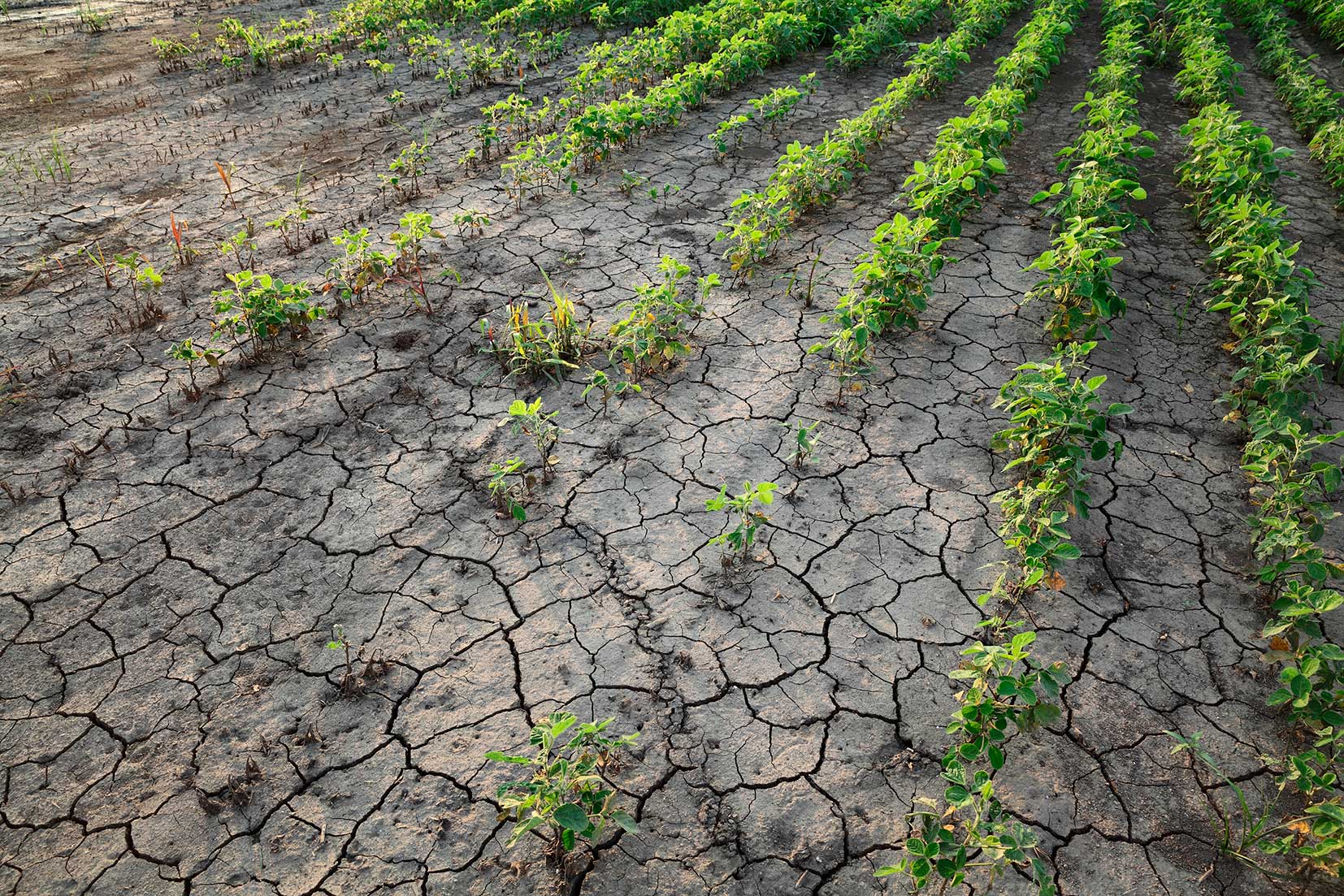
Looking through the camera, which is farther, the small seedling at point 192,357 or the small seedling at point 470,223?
the small seedling at point 470,223

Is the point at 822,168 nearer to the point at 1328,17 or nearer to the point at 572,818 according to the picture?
the point at 572,818

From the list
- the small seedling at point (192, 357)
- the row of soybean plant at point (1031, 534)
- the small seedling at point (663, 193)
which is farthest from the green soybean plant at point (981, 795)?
the small seedling at point (663, 193)

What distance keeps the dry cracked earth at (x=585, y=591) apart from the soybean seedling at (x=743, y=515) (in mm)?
106

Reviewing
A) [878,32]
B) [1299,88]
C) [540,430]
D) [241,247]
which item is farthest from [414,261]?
[1299,88]

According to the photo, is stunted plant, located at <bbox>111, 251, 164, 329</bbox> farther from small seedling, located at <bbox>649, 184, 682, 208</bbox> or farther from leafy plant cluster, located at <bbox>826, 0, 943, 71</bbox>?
leafy plant cluster, located at <bbox>826, 0, 943, 71</bbox>

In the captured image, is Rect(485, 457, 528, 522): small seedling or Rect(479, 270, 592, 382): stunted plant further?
Rect(479, 270, 592, 382): stunted plant

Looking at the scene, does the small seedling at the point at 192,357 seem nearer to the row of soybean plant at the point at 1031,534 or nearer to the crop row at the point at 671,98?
the crop row at the point at 671,98

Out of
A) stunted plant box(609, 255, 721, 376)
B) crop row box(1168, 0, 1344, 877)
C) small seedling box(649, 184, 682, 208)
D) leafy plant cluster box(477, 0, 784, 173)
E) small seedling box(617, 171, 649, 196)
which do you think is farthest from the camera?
leafy plant cluster box(477, 0, 784, 173)

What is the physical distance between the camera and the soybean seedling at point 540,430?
342 cm

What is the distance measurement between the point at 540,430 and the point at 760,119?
5232 mm

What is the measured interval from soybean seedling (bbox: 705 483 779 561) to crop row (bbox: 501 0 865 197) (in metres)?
3.48

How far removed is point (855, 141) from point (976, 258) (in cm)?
143

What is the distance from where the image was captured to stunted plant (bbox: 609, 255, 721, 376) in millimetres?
4199

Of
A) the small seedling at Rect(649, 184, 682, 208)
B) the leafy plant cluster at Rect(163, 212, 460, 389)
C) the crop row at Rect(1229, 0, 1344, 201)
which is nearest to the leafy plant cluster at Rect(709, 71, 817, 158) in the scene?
the small seedling at Rect(649, 184, 682, 208)
